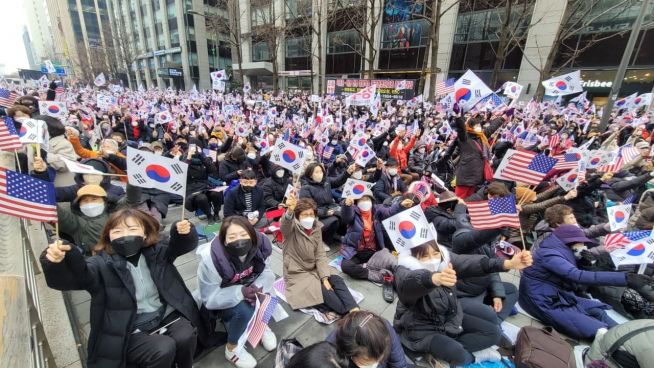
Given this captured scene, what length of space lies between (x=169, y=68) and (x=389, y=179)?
49451mm

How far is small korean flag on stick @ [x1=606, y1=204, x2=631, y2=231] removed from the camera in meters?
3.90

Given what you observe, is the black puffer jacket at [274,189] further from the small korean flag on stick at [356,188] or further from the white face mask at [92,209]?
the white face mask at [92,209]

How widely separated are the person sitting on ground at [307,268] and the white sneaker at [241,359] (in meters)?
0.79

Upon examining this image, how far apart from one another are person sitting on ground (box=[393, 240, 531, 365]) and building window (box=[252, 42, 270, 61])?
4195 cm

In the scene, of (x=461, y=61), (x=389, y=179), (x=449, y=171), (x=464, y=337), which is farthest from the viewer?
(x=461, y=61)

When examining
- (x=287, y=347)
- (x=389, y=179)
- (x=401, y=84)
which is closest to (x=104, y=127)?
(x=389, y=179)

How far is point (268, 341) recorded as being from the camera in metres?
3.06

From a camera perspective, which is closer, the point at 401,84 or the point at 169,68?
the point at 401,84

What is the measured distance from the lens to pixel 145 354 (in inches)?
88.8

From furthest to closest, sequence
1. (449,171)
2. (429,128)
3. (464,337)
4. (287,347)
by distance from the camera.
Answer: (429,128), (449,171), (464,337), (287,347)

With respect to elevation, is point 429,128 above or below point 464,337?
above

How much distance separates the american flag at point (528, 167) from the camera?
3.44 m

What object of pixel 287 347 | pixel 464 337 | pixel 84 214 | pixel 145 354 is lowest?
pixel 464 337

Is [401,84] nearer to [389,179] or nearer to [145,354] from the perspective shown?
[389,179]
